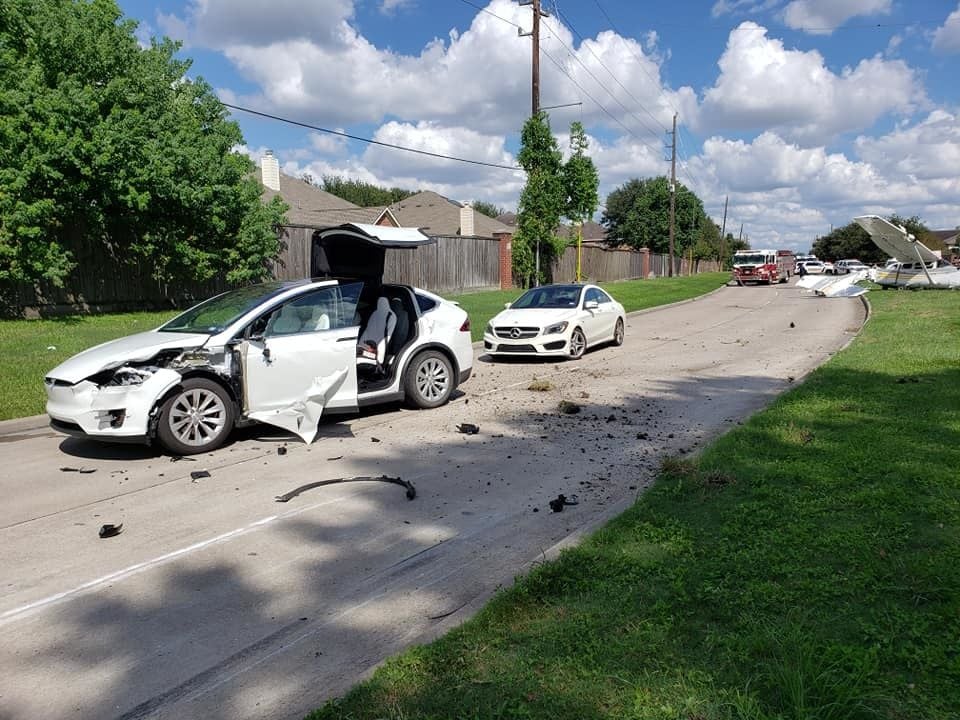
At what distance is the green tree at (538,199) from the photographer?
26078 mm

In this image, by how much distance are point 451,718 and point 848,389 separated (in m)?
7.84

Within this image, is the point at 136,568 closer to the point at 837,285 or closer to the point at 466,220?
the point at 837,285

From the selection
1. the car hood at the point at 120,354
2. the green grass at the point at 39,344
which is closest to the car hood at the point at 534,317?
the car hood at the point at 120,354

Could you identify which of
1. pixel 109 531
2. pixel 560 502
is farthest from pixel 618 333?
pixel 109 531

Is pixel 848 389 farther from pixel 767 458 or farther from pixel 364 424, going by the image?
pixel 364 424

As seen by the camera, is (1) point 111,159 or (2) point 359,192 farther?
(2) point 359,192

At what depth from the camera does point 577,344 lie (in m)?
13.9

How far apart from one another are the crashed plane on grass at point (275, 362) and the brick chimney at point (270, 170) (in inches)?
1171

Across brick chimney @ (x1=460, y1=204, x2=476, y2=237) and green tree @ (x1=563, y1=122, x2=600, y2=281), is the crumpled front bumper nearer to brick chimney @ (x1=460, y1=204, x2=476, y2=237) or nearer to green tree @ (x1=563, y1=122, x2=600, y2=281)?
green tree @ (x1=563, y1=122, x2=600, y2=281)

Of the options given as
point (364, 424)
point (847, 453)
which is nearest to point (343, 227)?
point (364, 424)

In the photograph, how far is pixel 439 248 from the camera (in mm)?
28078

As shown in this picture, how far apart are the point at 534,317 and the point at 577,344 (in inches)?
38.7

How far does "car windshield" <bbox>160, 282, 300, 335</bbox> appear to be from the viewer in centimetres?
773

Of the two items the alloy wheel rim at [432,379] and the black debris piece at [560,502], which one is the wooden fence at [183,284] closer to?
the alloy wheel rim at [432,379]
